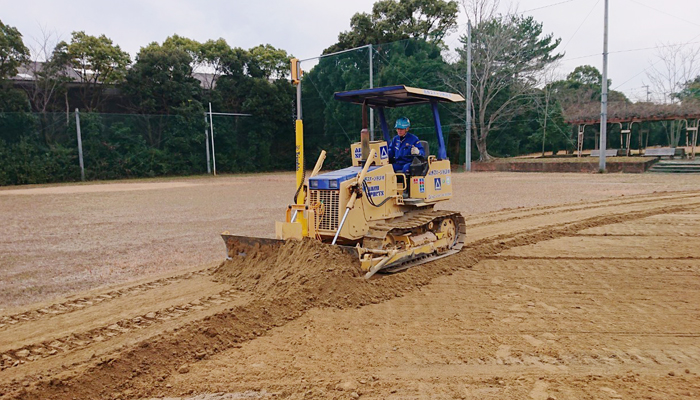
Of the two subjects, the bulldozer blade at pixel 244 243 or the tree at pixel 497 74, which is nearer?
the bulldozer blade at pixel 244 243

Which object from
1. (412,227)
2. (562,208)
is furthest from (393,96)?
(562,208)

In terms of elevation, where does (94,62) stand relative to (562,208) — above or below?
above

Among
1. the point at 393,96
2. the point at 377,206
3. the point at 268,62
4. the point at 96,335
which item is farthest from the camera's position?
the point at 268,62

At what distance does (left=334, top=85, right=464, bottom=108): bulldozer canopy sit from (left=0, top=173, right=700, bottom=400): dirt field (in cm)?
257

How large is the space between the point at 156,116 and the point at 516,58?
28.1 m

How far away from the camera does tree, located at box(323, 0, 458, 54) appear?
150ft

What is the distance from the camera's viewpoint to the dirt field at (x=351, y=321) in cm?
402

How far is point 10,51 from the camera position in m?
34.2

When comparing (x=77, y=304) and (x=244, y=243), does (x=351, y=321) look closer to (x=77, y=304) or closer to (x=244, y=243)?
(x=244, y=243)

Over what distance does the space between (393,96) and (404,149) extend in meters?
0.84

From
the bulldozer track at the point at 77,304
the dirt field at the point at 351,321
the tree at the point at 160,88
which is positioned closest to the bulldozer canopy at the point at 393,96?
the dirt field at the point at 351,321

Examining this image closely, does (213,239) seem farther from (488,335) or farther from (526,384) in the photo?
(526,384)

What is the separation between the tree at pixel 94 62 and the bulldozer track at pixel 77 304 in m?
35.4

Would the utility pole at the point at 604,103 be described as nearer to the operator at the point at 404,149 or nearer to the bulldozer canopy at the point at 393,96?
the bulldozer canopy at the point at 393,96
